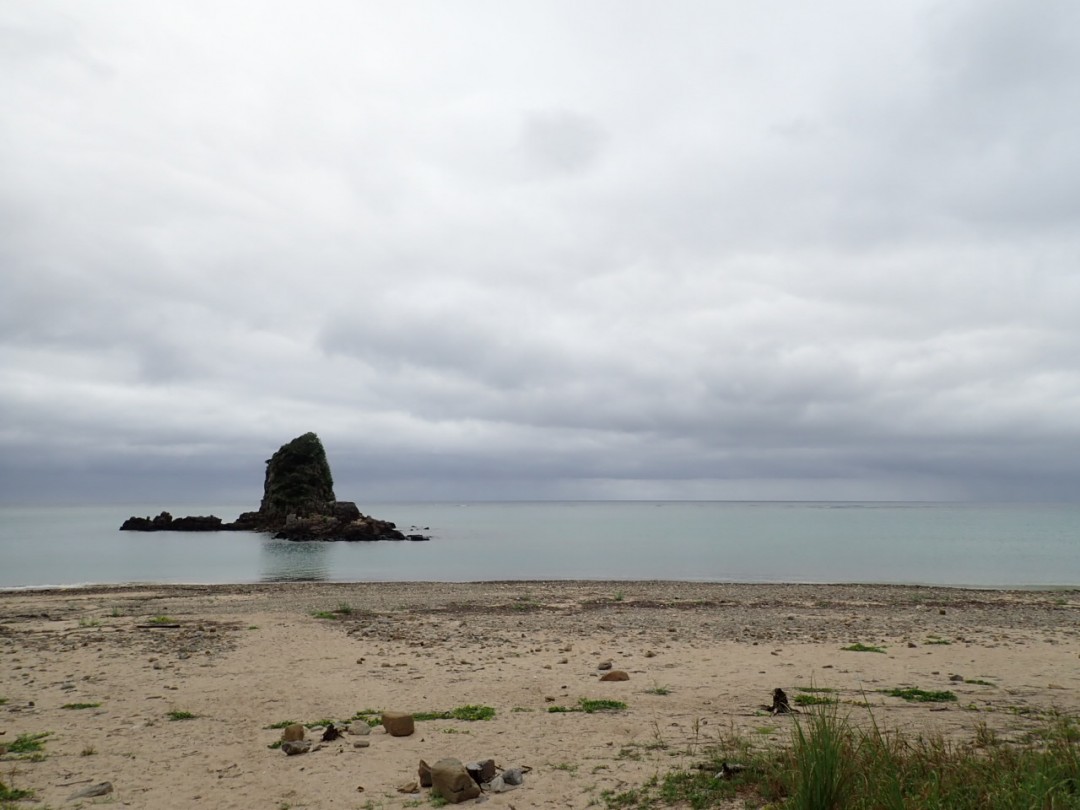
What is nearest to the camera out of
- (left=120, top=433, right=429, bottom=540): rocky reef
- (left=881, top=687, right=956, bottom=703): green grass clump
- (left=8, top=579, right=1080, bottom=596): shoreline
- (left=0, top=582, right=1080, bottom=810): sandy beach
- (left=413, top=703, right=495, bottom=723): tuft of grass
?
(left=0, top=582, right=1080, bottom=810): sandy beach

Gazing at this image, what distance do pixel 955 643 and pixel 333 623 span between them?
57.2 ft

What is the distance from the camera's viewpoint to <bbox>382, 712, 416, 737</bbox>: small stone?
9.98 m

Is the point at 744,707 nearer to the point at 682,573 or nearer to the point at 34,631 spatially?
the point at 34,631

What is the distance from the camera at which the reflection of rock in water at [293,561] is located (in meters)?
48.8

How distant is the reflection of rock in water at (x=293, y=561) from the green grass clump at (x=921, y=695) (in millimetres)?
38971

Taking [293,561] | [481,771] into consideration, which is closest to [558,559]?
[293,561]

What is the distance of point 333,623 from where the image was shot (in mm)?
21891

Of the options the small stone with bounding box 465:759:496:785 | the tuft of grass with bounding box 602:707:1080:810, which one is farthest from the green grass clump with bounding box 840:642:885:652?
the small stone with bounding box 465:759:496:785

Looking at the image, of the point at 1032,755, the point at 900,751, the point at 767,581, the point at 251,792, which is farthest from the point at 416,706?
the point at 767,581

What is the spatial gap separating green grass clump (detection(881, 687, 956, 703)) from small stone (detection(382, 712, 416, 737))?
26.9 ft

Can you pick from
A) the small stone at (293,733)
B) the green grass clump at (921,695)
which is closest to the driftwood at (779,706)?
the green grass clump at (921,695)

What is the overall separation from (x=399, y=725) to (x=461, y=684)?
368 cm

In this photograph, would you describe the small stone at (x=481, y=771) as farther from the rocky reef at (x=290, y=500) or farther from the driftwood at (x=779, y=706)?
the rocky reef at (x=290, y=500)

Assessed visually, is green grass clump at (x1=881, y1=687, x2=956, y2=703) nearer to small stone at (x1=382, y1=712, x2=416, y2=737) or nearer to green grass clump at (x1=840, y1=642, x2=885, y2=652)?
green grass clump at (x1=840, y1=642, x2=885, y2=652)
